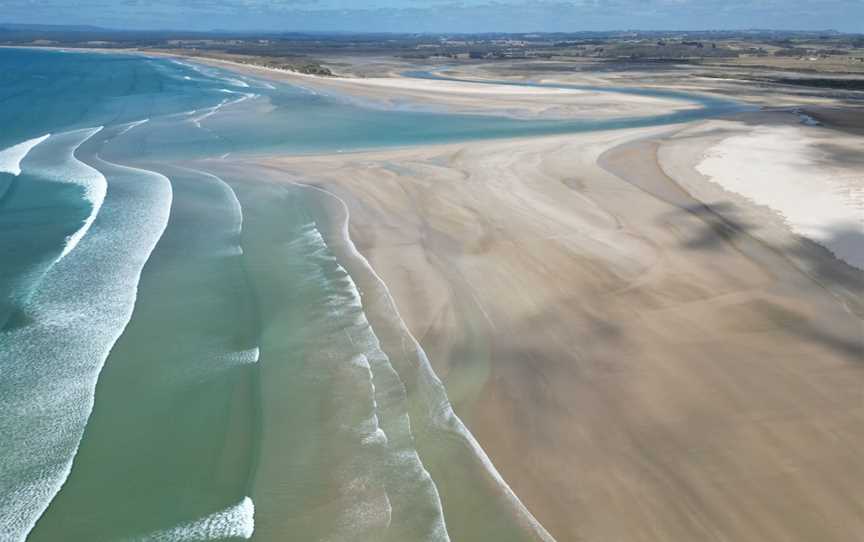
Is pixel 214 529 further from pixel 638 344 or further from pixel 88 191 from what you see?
pixel 88 191

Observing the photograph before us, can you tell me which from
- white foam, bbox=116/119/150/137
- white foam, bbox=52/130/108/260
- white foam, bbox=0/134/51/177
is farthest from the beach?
white foam, bbox=116/119/150/137


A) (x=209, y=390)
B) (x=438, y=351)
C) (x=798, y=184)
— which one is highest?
(x=798, y=184)

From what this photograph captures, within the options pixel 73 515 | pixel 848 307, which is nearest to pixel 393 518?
pixel 73 515

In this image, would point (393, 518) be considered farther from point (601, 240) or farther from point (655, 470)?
point (601, 240)

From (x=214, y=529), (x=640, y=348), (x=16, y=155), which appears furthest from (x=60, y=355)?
(x=16, y=155)

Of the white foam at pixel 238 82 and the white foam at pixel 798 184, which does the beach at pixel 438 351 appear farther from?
the white foam at pixel 238 82

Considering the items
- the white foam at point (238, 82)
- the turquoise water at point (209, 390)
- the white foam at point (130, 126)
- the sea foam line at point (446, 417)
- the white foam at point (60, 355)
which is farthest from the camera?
the white foam at point (238, 82)

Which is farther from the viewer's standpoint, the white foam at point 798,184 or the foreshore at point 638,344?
the white foam at point 798,184

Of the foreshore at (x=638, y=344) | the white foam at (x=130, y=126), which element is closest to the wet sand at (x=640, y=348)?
the foreshore at (x=638, y=344)
